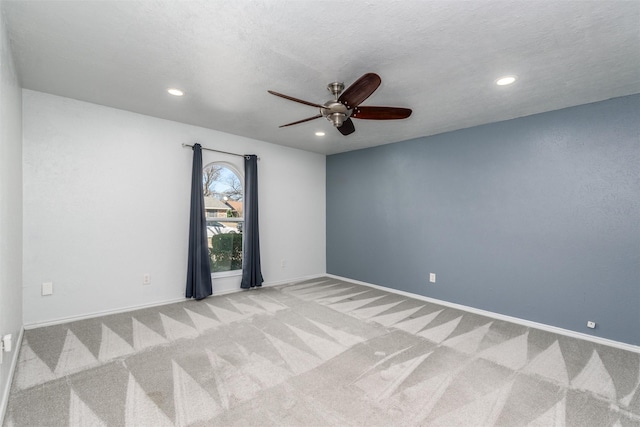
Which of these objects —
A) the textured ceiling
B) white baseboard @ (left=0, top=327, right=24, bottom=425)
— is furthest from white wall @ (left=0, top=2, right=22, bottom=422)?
the textured ceiling

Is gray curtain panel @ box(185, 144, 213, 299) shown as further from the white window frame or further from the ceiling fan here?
the ceiling fan

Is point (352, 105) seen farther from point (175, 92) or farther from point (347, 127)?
point (175, 92)

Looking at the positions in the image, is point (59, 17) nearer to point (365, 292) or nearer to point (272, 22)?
point (272, 22)

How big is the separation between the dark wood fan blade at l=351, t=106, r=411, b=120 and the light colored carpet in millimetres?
2142

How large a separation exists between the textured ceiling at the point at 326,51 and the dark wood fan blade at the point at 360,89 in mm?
292

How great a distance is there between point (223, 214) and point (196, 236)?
691 mm

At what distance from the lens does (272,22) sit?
1778 millimetres

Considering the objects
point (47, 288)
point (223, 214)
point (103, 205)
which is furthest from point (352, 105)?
point (47, 288)

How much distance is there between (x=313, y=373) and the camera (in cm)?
219

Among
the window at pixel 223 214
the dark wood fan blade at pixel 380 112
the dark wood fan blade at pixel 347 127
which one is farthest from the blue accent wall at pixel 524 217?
the window at pixel 223 214

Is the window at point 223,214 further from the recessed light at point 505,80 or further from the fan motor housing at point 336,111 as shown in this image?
the recessed light at point 505,80

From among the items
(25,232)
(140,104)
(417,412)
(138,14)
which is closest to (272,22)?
(138,14)

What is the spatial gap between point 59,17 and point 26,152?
1.84 m

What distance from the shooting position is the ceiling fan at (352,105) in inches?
77.1
